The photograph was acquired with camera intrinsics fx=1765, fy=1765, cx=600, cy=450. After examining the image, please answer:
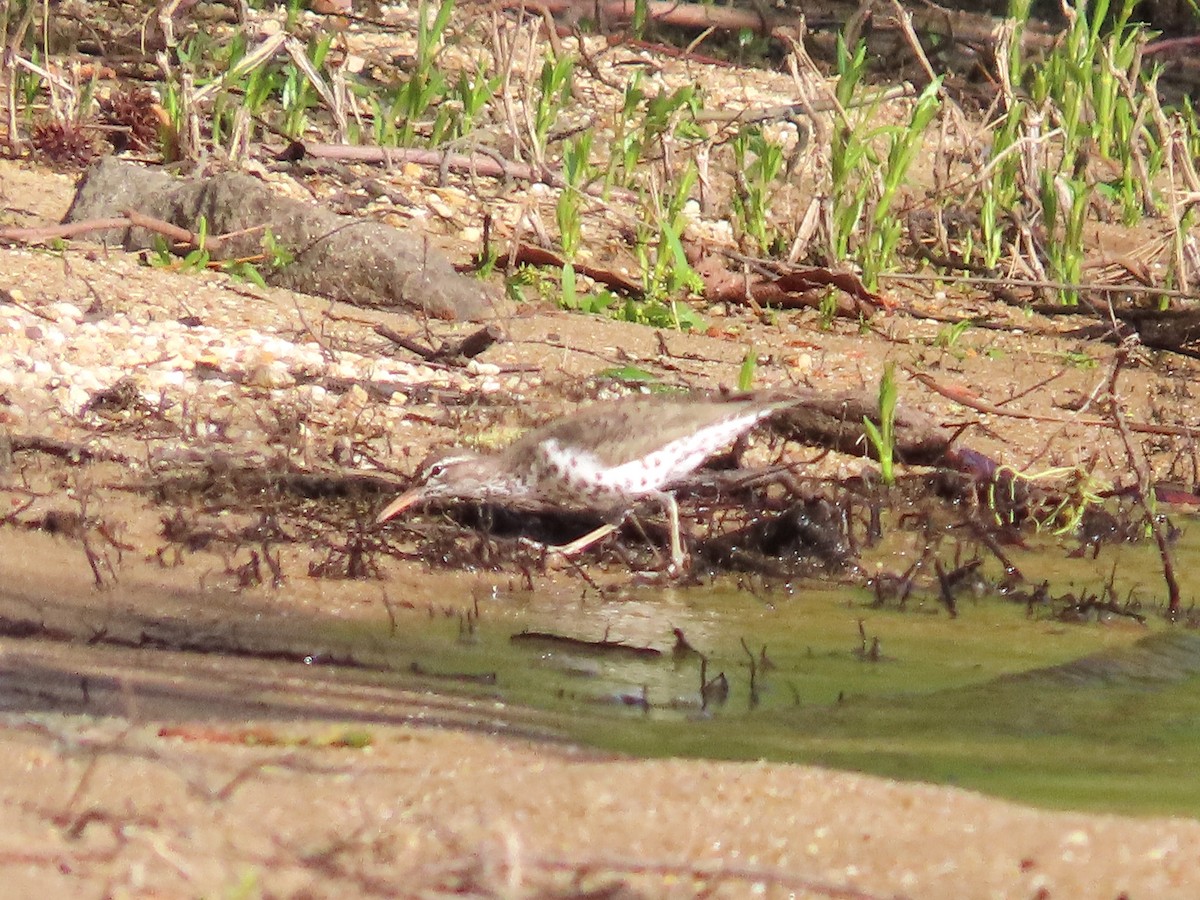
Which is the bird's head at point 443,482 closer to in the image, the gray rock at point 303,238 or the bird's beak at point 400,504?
the bird's beak at point 400,504

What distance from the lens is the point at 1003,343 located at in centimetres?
993

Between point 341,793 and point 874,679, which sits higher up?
point 341,793

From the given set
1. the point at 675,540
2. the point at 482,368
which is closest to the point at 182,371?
the point at 482,368

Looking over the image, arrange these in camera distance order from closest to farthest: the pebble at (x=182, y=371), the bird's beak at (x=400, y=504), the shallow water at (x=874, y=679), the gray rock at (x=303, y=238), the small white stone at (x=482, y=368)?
the shallow water at (x=874, y=679) < the bird's beak at (x=400, y=504) < the pebble at (x=182, y=371) < the small white stone at (x=482, y=368) < the gray rock at (x=303, y=238)

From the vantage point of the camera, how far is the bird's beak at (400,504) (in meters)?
6.56

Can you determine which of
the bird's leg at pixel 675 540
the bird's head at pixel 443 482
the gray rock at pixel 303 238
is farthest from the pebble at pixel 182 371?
the bird's leg at pixel 675 540

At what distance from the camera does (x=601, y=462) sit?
6.69 metres

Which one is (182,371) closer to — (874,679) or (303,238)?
(303,238)

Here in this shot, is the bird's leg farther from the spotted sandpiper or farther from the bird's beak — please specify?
the bird's beak

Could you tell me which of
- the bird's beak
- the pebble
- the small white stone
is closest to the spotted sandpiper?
the bird's beak

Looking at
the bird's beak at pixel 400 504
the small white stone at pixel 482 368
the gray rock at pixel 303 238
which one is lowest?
the small white stone at pixel 482 368

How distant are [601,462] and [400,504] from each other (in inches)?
30.4

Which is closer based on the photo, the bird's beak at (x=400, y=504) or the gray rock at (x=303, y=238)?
the bird's beak at (x=400, y=504)

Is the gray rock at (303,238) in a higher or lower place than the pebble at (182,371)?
higher
